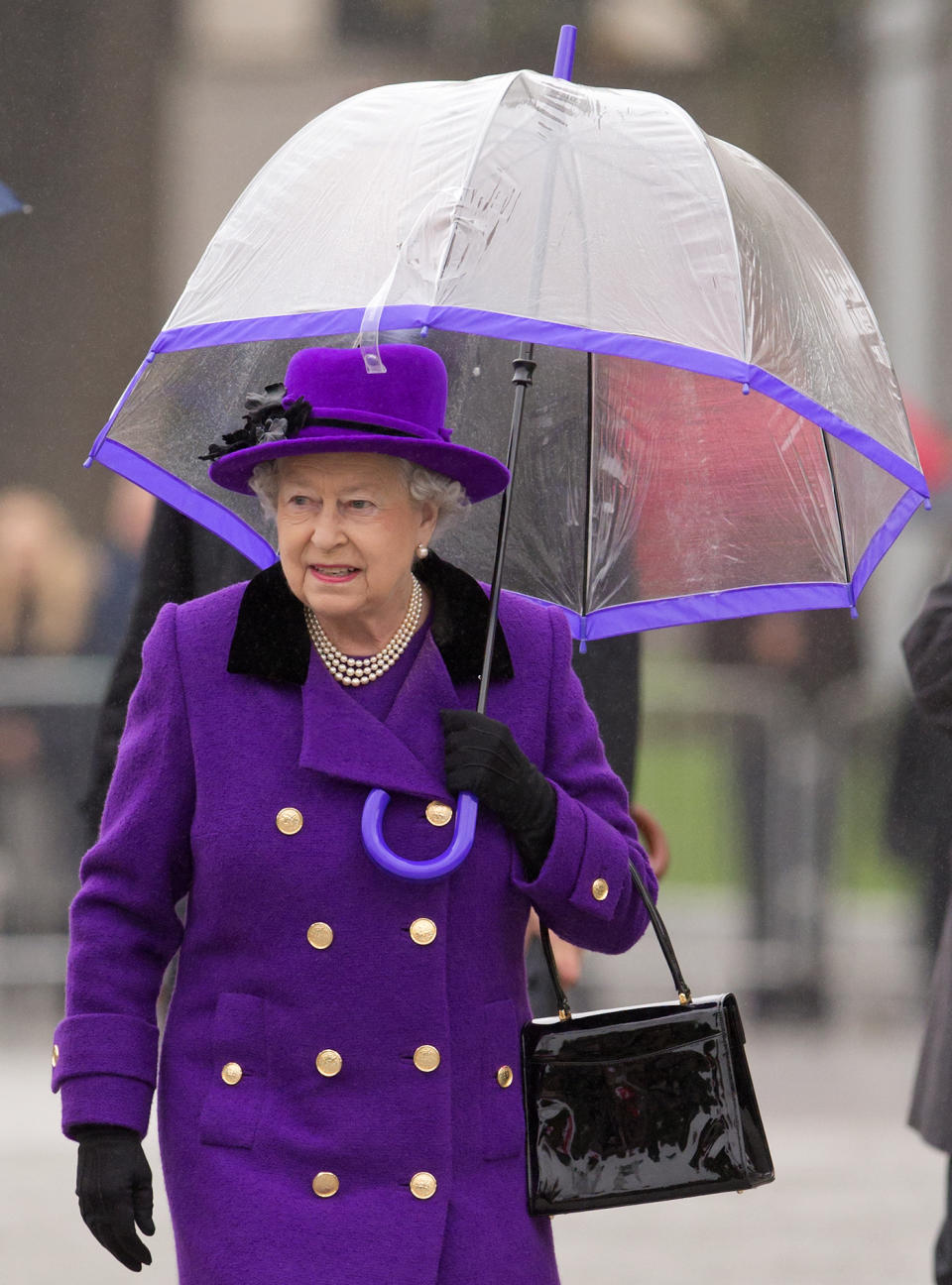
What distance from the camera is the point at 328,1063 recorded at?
2775 millimetres

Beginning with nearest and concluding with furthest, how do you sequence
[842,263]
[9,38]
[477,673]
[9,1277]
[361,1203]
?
1. [361,1203]
2. [477,673]
3. [842,263]
4. [9,38]
5. [9,1277]

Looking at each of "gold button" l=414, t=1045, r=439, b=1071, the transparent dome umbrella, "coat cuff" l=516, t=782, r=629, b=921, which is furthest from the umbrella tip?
"gold button" l=414, t=1045, r=439, b=1071

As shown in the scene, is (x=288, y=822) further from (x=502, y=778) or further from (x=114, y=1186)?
(x=114, y=1186)

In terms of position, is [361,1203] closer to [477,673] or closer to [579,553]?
[477,673]

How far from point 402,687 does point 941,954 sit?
1642 mm

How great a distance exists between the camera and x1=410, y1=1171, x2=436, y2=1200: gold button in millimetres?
2777

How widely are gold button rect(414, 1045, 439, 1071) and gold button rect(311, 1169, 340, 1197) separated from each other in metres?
0.17

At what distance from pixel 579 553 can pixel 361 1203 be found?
1197 mm

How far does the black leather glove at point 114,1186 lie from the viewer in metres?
2.74

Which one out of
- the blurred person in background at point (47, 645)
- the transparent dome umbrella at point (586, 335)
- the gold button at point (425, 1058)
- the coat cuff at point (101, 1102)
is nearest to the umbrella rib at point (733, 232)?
the transparent dome umbrella at point (586, 335)

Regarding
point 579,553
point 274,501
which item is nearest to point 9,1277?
point 579,553

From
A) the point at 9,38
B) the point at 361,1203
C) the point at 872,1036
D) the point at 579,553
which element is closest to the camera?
the point at 361,1203

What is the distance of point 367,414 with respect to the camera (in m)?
2.78

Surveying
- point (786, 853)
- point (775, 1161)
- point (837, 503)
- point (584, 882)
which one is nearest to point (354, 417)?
point (584, 882)
